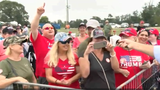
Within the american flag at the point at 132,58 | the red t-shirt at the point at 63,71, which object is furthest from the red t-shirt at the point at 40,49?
the american flag at the point at 132,58

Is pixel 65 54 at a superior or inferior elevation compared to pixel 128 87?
superior

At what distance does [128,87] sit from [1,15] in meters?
82.3

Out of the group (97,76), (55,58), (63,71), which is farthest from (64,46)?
(97,76)

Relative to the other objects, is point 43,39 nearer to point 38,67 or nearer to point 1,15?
point 38,67

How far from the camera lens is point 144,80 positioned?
347 centimetres

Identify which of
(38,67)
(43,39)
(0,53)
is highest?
(43,39)

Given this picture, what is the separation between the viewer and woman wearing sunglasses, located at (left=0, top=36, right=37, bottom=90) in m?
3.08

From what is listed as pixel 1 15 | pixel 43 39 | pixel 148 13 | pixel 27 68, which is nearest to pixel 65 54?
pixel 27 68

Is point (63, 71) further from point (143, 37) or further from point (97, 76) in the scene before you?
point (143, 37)

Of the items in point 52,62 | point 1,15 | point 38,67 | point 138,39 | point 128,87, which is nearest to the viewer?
point 128,87

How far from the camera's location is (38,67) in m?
4.14

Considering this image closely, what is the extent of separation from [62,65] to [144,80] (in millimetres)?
1430

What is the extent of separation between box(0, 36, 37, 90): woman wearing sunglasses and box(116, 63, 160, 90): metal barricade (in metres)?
1.54

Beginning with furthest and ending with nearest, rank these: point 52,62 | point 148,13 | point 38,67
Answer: point 148,13 → point 38,67 → point 52,62
